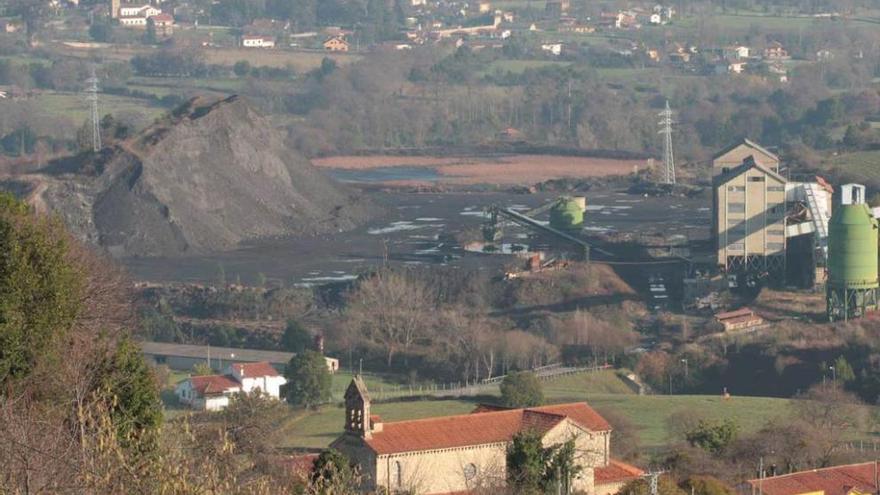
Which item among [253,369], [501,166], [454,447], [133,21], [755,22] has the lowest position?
[501,166]

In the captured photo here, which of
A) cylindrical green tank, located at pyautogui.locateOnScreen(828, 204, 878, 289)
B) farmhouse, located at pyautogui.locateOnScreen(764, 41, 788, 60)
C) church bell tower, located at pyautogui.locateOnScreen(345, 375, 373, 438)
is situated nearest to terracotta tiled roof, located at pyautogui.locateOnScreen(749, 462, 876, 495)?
church bell tower, located at pyautogui.locateOnScreen(345, 375, 373, 438)

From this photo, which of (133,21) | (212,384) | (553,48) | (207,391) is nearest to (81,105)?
(553,48)

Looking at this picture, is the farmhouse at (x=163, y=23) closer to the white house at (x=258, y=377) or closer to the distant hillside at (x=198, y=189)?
the distant hillside at (x=198, y=189)

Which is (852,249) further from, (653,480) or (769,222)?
(653,480)

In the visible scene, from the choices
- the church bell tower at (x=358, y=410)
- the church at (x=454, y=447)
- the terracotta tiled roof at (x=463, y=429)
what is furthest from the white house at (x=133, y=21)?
the church bell tower at (x=358, y=410)

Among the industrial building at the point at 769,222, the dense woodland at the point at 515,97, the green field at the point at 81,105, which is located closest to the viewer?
the industrial building at the point at 769,222

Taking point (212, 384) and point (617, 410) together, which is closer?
point (617, 410)

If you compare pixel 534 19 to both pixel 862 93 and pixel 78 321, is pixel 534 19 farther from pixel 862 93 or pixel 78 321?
pixel 78 321
